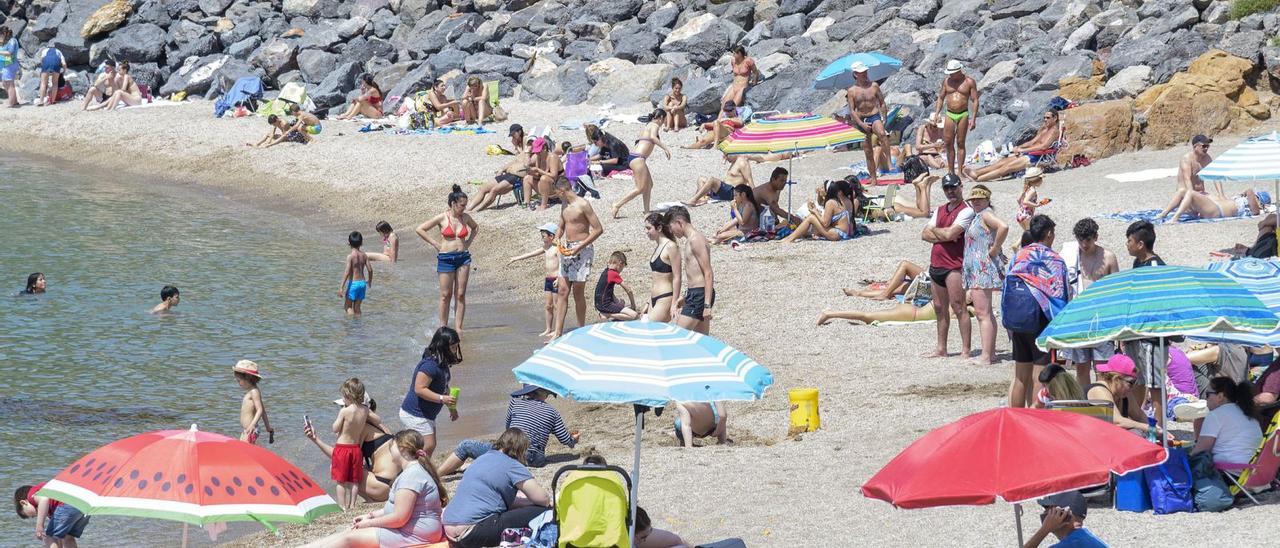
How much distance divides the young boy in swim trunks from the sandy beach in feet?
1.66

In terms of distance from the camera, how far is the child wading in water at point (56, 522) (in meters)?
8.39

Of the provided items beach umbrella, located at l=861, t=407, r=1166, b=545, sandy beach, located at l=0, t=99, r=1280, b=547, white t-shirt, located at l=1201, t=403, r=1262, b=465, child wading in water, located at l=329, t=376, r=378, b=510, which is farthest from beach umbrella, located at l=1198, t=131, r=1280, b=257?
child wading in water, located at l=329, t=376, r=378, b=510

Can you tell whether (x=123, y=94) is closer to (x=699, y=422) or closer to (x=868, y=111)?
(x=868, y=111)

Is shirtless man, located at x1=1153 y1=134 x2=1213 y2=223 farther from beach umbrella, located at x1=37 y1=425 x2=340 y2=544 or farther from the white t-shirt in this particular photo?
beach umbrella, located at x1=37 y1=425 x2=340 y2=544

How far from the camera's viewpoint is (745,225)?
16719 mm

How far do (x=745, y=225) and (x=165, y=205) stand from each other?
11.8 metres

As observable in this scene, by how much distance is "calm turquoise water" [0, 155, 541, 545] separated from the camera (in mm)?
11828

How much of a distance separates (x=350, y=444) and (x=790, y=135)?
26.2 ft

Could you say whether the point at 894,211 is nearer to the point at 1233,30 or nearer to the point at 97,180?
the point at 1233,30

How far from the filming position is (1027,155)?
63.4 feet

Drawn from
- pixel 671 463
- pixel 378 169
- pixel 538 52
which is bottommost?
pixel 671 463

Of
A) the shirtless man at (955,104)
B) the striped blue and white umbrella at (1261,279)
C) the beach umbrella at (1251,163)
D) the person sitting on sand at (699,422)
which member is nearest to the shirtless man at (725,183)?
the shirtless man at (955,104)

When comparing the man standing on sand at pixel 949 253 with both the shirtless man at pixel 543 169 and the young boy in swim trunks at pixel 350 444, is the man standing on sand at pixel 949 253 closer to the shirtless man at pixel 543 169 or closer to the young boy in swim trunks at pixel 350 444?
the young boy in swim trunks at pixel 350 444

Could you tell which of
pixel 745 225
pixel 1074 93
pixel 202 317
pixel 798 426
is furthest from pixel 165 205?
pixel 798 426
